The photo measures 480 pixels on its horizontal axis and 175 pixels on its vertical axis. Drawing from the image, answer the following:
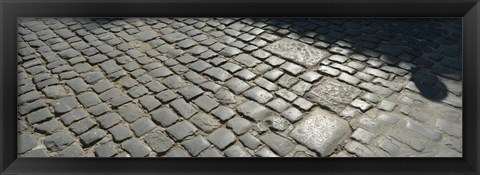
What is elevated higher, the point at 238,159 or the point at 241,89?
the point at 238,159

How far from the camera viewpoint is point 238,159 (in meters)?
1.78

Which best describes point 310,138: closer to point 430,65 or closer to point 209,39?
point 430,65

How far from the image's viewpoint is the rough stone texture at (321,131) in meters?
2.49

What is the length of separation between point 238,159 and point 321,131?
1.11 metres

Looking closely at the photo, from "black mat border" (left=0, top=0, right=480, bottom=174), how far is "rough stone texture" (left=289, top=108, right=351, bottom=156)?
2.47 ft

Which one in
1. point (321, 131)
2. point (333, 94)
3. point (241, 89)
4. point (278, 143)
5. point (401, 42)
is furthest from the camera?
point (401, 42)

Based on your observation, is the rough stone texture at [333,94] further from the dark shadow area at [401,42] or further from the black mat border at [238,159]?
the black mat border at [238,159]

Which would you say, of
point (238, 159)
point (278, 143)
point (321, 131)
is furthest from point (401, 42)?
point (238, 159)

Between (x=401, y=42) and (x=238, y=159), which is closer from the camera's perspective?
(x=238, y=159)

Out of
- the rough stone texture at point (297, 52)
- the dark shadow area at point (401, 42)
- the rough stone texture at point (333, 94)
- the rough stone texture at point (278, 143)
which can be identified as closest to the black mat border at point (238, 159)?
the rough stone texture at point (278, 143)

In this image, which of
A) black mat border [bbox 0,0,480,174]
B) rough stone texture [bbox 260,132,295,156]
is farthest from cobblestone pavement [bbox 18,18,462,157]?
black mat border [bbox 0,0,480,174]

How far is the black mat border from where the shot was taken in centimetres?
170

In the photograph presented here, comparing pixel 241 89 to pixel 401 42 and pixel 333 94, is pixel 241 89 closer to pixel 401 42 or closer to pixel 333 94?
pixel 333 94
